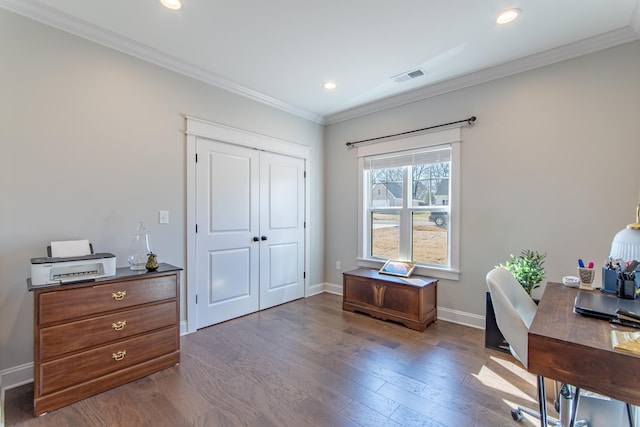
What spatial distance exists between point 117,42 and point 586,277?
406 cm

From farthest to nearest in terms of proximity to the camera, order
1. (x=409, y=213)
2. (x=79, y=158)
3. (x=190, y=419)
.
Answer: (x=409, y=213)
(x=79, y=158)
(x=190, y=419)

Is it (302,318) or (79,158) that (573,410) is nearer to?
(302,318)

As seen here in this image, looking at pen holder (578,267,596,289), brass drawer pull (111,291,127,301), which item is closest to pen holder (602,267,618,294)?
pen holder (578,267,596,289)

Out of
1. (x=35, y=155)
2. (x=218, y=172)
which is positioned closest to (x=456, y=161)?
(x=218, y=172)

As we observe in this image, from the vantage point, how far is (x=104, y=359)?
2059mm

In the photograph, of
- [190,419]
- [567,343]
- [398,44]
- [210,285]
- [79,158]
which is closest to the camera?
[567,343]

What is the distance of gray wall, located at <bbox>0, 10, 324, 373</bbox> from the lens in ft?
6.88

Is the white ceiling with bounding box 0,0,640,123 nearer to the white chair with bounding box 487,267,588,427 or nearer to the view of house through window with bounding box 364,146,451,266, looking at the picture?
the view of house through window with bounding box 364,146,451,266

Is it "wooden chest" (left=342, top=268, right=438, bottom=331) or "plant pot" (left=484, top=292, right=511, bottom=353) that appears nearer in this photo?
"plant pot" (left=484, top=292, right=511, bottom=353)

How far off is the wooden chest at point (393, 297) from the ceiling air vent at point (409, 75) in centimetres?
223

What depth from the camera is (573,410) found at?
1.29 m

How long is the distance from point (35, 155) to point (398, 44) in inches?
118

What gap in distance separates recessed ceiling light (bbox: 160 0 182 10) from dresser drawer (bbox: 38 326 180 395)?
2425 millimetres

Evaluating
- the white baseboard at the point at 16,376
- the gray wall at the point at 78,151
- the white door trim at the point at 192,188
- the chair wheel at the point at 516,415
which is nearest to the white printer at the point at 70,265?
the gray wall at the point at 78,151
